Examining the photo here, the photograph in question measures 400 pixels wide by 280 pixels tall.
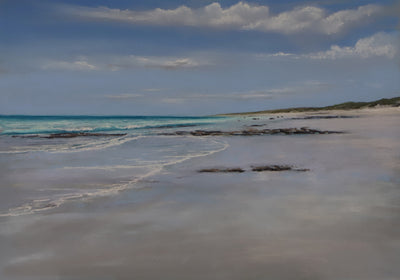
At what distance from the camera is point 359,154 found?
12.7m

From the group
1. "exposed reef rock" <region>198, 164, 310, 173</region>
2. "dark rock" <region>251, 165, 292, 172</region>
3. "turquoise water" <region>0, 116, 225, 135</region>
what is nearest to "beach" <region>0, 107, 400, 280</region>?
"exposed reef rock" <region>198, 164, 310, 173</region>

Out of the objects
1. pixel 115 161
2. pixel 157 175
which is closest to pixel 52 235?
pixel 157 175

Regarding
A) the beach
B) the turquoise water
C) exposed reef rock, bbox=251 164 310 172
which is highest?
the turquoise water

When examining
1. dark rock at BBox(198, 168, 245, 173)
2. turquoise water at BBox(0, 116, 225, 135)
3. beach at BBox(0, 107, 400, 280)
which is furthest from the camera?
turquoise water at BBox(0, 116, 225, 135)

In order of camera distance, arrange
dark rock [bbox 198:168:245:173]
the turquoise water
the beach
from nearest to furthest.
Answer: the beach
dark rock [bbox 198:168:245:173]
the turquoise water

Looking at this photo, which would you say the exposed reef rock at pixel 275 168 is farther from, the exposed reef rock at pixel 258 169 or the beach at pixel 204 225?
the beach at pixel 204 225

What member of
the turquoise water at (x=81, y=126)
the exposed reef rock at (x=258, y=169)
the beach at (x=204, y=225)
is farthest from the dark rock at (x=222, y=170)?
the turquoise water at (x=81, y=126)

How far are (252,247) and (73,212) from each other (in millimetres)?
3085

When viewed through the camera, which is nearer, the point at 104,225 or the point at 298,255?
the point at 298,255

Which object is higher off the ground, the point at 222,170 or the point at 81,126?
the point at 81,126

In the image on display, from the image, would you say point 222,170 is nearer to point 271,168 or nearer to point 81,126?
point 271,168

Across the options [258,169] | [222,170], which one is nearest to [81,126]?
[222,170]

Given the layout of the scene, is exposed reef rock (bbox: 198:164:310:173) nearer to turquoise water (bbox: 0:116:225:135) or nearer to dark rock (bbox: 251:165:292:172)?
dark rock (bbox: 251:165:292:172)

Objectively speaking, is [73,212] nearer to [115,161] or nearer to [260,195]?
[260,195]
